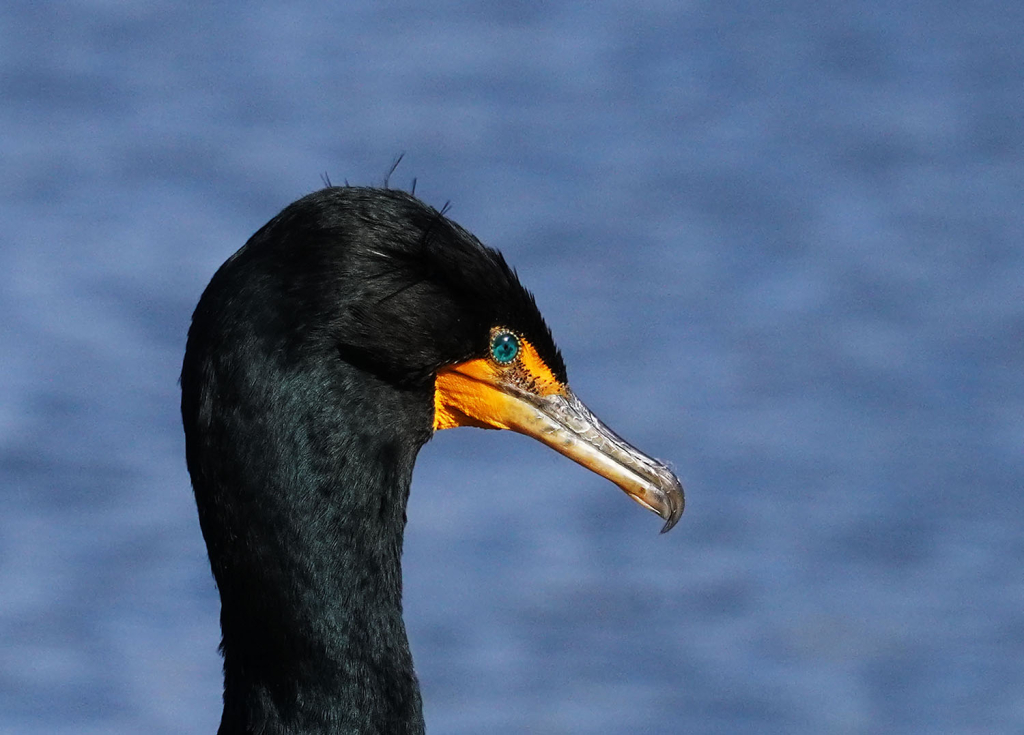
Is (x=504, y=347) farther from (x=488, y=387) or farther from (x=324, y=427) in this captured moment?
(x=324, y=427)

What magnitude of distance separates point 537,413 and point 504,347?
0.25m

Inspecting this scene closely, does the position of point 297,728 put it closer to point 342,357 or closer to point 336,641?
point 336,641

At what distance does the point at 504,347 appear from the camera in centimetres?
466

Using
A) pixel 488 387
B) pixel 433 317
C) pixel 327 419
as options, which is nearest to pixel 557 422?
pixel 488 387

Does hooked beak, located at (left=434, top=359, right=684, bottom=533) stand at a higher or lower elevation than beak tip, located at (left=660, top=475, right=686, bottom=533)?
higher

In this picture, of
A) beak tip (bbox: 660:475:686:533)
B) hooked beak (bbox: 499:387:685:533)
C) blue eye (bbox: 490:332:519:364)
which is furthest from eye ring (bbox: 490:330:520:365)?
beak tip (bbox: 660:475:686:533)

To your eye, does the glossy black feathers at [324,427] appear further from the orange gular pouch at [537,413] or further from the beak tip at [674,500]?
the beak tip at [674,500]

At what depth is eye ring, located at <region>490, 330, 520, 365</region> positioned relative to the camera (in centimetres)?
464

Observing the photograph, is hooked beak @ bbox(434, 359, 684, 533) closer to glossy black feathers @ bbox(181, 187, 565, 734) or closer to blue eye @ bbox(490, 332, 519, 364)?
blue eye @ bbox(490, 332, 519, 364)

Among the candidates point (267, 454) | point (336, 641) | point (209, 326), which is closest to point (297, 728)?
point (336, 641)

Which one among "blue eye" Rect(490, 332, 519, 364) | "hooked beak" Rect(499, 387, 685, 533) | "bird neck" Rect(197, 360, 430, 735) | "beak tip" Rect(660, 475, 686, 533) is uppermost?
"blue eye" Rect(490, 332, 519, 364)

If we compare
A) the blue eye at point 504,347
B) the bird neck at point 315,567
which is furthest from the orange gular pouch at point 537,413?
the bird neck at point 315,567

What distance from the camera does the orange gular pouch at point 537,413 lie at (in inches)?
185

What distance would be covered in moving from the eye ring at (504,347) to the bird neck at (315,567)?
0.76ft
